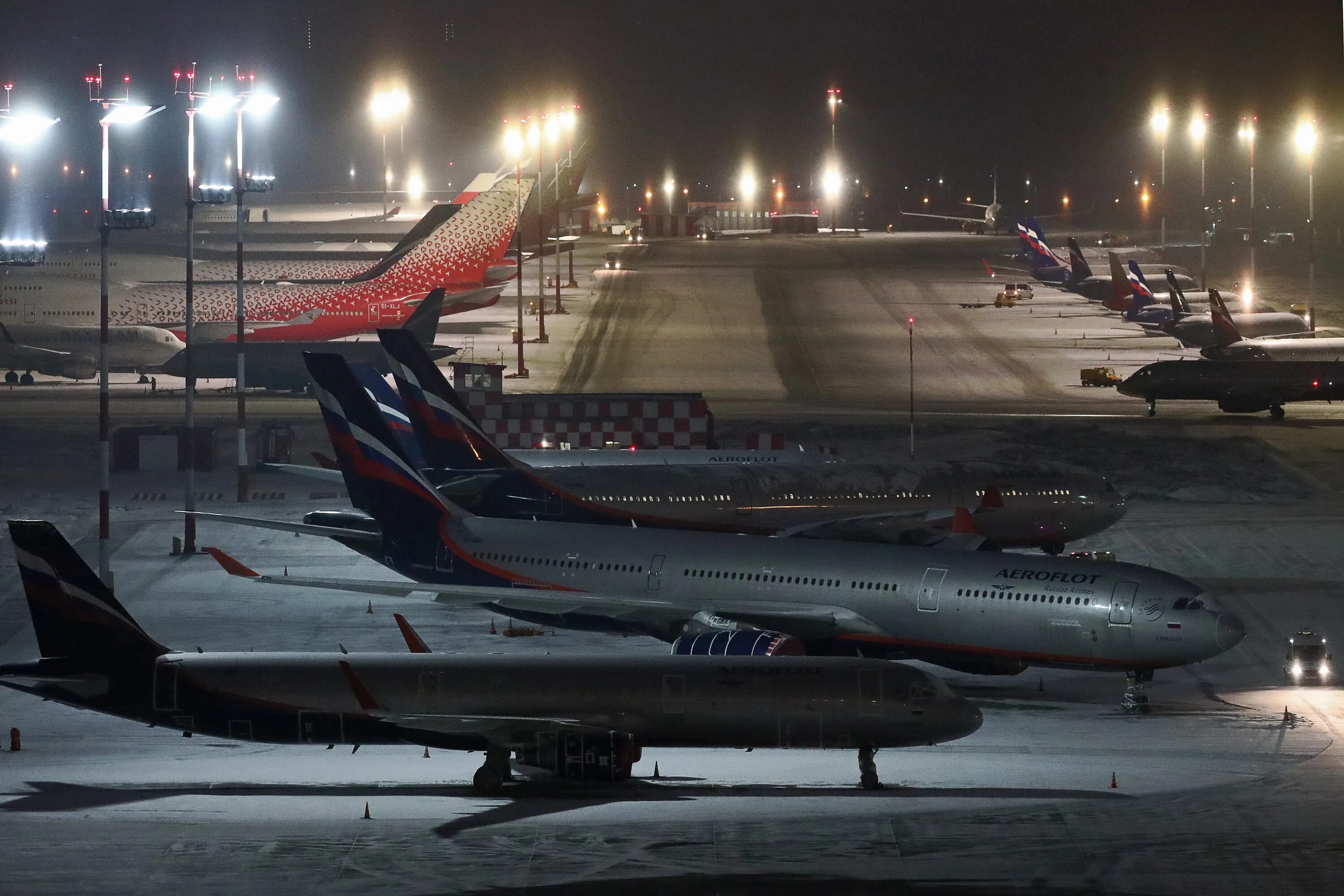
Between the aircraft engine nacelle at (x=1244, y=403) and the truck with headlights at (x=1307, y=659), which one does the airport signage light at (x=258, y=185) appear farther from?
the aircraft engine nacelle at (x=1244, y=403)

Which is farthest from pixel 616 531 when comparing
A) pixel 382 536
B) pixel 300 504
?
pixel 300 504

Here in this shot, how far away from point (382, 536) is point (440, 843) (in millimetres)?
17574

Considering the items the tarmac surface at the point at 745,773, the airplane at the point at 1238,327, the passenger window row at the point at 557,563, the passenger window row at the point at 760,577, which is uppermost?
the airplane at the point at 1238,327

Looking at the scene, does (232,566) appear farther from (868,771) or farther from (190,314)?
(190,314)

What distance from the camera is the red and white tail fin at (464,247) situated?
108 metres

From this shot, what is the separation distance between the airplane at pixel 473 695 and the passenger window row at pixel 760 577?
24.4 feet

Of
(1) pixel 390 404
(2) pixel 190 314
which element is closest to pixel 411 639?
(1) pixel 390 404

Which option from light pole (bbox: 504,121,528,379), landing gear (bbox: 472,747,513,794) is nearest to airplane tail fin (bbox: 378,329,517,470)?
landing gear (bbox: 472,747,513,794)

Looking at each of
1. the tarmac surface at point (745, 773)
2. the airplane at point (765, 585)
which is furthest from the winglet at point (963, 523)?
the airplane at point (765, 585)

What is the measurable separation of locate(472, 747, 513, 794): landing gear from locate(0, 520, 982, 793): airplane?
0.03m

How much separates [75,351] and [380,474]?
65304 mm

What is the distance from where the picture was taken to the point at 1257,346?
10231 centimetres

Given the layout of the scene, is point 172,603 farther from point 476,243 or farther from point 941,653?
point 476,243

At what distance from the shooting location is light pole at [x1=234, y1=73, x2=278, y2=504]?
59531 millimetres
